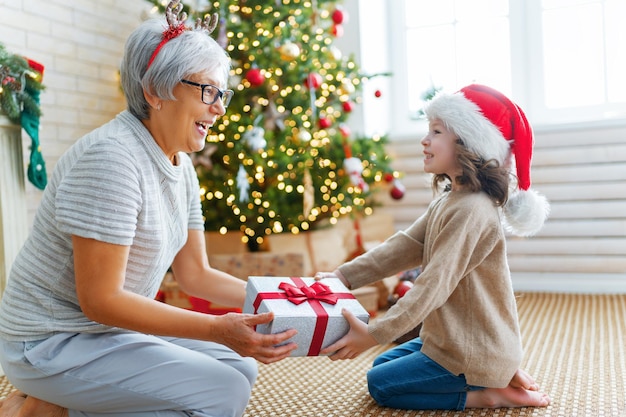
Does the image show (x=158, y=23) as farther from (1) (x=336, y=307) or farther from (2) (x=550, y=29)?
(2) (x=550, y=29)

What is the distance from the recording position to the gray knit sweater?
1323mm

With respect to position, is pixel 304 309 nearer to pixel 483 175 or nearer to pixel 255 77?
pixel 483 175

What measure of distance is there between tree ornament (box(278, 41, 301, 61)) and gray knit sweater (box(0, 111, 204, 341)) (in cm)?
173

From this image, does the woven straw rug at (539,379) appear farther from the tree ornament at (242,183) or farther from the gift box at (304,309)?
the tree ornament at (242,183)

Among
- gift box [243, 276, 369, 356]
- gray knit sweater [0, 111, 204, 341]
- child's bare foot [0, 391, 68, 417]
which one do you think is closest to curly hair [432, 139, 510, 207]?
gift box [243, 276, 369, 356]

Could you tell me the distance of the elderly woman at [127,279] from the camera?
4.35 ft

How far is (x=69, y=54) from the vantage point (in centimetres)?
323

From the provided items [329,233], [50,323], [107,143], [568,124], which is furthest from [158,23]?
[568,124]

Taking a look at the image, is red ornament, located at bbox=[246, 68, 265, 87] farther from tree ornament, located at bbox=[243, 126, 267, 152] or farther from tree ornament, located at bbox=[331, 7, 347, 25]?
tree ornament, located at bbox=[331, 7, 347, 25]

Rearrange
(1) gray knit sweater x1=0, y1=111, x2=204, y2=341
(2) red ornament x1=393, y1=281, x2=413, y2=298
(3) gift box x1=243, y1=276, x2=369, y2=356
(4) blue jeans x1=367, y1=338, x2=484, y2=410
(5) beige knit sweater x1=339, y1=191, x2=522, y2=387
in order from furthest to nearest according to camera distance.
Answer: (2) red ornament x1=393, y1=281, x2=413, y2=298, (4) blue jeans x1=367, y1=338, x2=484, y2=410, (5) beige knit sweater x1=339, y1=191, x2=522, y2=387, (3) gift box x1=243, y1=276, x2=369, y2=356, (1) gray knit sweater x1=0, y1=111, x2=204, y2=341

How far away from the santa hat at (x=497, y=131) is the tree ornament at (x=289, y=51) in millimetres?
1474

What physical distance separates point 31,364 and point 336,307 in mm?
688

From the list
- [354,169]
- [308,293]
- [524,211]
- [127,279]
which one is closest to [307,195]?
[354,169]

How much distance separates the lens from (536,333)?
265cm
